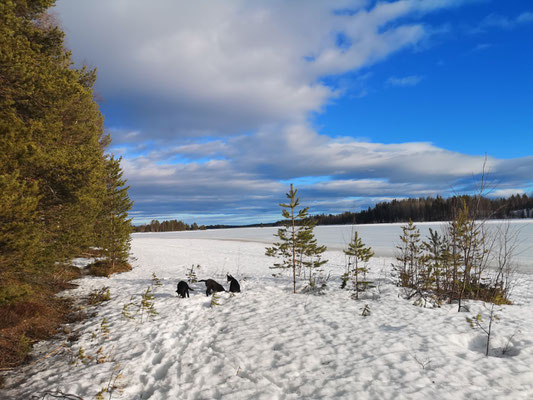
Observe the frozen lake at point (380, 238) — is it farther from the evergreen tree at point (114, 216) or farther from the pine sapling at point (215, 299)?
the evergreen tree at point (114, 216)

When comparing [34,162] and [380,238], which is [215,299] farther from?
[380,238]

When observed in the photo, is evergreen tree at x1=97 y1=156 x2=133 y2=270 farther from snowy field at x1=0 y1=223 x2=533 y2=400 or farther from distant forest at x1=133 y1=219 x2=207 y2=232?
distant forest at x1=133 y1=219 x2=207 y2=232

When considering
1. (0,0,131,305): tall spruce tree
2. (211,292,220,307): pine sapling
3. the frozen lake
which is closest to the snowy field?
(211,292,220,307): pine sapling

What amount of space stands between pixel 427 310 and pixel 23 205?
953 centimetres

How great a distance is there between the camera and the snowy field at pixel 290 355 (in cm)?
440

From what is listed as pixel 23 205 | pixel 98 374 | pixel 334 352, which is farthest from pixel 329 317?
pixel 23 205

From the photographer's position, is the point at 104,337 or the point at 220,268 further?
the point at 220,268

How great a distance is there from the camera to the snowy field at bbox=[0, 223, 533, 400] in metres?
4.40

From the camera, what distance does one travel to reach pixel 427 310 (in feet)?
25.6

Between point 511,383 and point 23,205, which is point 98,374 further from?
point 511,383

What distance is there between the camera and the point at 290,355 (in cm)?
544

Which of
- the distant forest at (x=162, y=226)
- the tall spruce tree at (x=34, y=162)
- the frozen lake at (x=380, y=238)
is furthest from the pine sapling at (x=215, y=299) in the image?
the distant forest at (x=162, y=226)

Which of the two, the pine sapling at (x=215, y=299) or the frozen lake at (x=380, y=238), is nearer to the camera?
the pine sapling at (x=215, y=299)

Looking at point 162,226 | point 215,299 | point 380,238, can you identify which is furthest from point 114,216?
point 162,226
